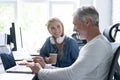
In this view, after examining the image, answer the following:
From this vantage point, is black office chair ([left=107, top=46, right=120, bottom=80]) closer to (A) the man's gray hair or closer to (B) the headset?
(A) the man's gray hair

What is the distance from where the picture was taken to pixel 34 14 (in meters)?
5.61

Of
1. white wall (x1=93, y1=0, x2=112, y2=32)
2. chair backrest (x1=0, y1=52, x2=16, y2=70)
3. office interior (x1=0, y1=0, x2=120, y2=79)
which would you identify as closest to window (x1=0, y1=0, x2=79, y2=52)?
office interior (x1=0, y1=0, x2=120, y2=79)

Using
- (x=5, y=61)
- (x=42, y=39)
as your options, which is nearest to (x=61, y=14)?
(x=42, y=39)

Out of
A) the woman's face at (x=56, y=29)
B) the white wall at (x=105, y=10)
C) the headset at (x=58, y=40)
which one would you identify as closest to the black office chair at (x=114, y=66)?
the headset at (x=58, y=40)

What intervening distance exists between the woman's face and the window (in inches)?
101

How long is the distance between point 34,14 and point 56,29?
2.78 meters

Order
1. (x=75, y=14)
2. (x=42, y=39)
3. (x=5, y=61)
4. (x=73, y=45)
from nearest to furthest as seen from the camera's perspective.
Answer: (x=75, y=14) → (x=5, y=61) → (x=73, y=45) → (x=42, y=39)

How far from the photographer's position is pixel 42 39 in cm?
553

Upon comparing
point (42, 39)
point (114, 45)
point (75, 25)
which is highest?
point (75, 25)

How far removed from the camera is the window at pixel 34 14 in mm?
5555

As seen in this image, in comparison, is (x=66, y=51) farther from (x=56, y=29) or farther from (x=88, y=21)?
(x=88, y=21)

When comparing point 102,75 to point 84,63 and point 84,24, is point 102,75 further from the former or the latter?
point 84,24

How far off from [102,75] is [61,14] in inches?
162

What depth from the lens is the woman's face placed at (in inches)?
115
